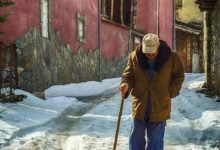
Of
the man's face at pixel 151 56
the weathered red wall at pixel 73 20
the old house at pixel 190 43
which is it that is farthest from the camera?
the old house at pixel 190 43

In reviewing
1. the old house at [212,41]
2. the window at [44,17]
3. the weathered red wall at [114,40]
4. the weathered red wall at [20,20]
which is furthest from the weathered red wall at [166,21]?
the weathered red wall at [20,20]

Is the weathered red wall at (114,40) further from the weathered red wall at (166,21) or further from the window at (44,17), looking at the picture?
the window at (44,17)

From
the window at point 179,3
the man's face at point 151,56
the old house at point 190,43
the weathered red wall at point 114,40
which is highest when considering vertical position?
the man's face at point 151,56

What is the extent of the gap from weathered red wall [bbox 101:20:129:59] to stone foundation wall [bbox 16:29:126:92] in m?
2.01

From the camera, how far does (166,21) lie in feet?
113

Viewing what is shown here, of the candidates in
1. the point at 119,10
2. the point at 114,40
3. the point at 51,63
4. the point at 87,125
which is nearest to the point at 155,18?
the point at 119,10

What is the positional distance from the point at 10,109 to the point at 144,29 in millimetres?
21205

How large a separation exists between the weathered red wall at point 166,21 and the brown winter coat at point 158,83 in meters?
27.8

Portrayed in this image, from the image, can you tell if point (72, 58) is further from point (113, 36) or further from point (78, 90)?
point (113, 36)

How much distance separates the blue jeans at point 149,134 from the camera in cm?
532

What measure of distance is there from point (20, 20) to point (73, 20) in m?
5.20

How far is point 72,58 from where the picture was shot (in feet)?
60.7

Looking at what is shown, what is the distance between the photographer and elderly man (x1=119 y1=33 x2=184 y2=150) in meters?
5.22

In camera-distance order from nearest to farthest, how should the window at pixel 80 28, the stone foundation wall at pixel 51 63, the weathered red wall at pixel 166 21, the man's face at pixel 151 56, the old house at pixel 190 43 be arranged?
1. the man's face at pixel 151 56
2. the stone foundation wall at pixel 51 63
3. the window at pixel 80 28
4. the weathered red wall at pixel 166 21
5. the old house at pixel 190 43
